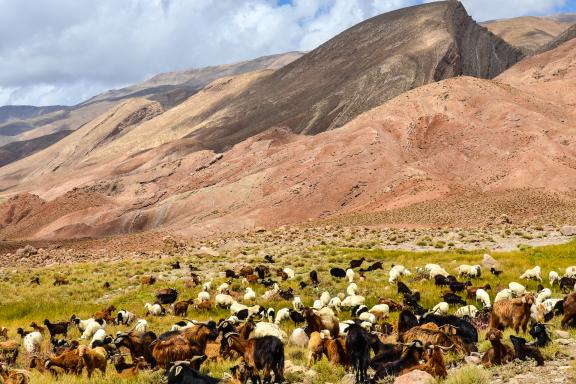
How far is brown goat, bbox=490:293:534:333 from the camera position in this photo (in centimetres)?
1503

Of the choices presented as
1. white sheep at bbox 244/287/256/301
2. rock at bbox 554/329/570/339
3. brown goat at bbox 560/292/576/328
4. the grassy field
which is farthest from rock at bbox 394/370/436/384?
white sheep at bbox 244/287/256/301

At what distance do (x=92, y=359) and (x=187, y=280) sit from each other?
17.1 metres

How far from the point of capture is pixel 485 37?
6452 inches

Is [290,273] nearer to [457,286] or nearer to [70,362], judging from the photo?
[457,286]

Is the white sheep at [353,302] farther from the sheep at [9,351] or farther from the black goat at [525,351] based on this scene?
the sheep at [9,351]

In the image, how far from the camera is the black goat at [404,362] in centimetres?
1205

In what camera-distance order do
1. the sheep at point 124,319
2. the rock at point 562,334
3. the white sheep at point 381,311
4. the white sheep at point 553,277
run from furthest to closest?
the white sheep at point 553,277 → the sheep at point 124,319 → the white sheep at point 381,311 → the rock at point 562,334

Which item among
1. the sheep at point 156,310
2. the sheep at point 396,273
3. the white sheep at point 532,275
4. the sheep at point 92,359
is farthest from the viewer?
the sheep at point 396,273

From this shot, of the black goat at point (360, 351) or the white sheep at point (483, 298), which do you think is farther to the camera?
the white sheep at point (483, 298)

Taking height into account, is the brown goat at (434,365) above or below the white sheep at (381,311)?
above

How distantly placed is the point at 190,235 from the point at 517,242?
38.8m

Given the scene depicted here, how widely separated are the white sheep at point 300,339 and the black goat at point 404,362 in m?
3.88

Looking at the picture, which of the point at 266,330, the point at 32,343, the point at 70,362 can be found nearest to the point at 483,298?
the point at 266,330

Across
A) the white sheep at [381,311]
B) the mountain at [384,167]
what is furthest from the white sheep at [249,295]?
the mountain at [384,167]
